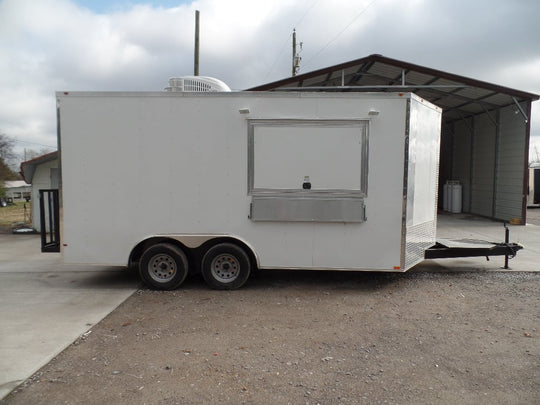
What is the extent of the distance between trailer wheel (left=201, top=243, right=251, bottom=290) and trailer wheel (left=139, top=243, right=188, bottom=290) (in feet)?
1.15

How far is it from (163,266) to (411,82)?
11.5 metres

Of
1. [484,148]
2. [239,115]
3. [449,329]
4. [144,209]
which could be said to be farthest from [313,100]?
[484,148]

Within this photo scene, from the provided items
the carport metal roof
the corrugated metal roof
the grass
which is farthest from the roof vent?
the grass

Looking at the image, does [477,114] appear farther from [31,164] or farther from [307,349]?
[31,164]

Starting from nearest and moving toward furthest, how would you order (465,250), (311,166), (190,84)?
(311,166) → (190,84) → (465,250)

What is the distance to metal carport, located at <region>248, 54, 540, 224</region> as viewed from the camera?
1244 cm

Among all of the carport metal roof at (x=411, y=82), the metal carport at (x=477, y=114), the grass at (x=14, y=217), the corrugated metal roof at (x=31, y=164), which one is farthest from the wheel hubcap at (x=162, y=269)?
the grass at (x=14, y=217)

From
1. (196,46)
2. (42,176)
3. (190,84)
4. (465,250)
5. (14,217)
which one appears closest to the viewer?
(190,84)

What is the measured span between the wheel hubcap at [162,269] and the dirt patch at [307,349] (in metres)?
0.25

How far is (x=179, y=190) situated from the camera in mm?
5812

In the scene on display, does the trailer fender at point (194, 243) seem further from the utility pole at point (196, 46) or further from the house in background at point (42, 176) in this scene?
the utility pole at point (196, 46)

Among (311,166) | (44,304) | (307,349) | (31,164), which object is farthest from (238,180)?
(31,164)

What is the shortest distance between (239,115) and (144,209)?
197cm

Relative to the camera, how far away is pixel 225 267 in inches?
234
